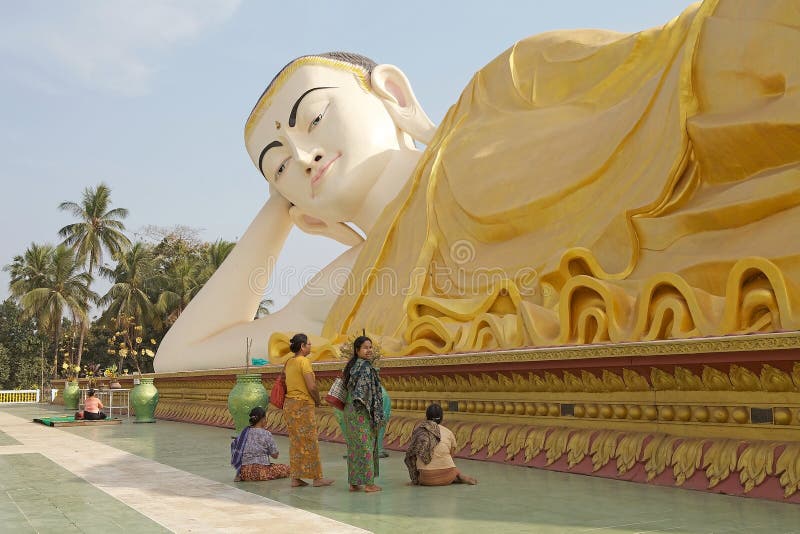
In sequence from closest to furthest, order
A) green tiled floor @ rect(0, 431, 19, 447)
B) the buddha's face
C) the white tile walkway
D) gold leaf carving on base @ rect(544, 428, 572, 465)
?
the white tile walkway, gold leaf carving on base @ rect(544, 428, 572, 465), green tiled floor @ rect(0, 431, 19, 447), the buddha's face

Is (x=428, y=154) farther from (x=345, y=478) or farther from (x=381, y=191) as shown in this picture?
(x=345, y=478)

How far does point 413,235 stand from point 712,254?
4.24 m

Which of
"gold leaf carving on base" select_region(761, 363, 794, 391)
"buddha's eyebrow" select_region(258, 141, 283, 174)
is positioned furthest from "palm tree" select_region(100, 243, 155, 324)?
"gold leaf carving on base" select_region(761, 363, 794, 391)

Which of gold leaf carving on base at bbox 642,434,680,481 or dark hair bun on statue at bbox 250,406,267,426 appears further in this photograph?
dark hair bun on statue at bbox 250,406,267,426

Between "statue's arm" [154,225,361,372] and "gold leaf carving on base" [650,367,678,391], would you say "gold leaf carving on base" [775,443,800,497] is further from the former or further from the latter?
"statue's arm" [154,225,361,372]

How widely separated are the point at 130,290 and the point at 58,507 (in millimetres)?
28282

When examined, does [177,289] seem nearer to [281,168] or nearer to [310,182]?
[281,168]

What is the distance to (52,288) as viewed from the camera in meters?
32.3

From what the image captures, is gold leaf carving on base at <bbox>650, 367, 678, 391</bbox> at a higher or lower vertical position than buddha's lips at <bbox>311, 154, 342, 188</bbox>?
lower

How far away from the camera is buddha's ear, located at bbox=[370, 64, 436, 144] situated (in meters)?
11.7

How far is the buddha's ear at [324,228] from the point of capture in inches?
489

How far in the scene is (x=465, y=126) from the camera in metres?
9.68

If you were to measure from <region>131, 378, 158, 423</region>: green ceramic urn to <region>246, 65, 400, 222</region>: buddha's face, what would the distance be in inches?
150

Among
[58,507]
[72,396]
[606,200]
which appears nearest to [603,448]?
[606,200]
